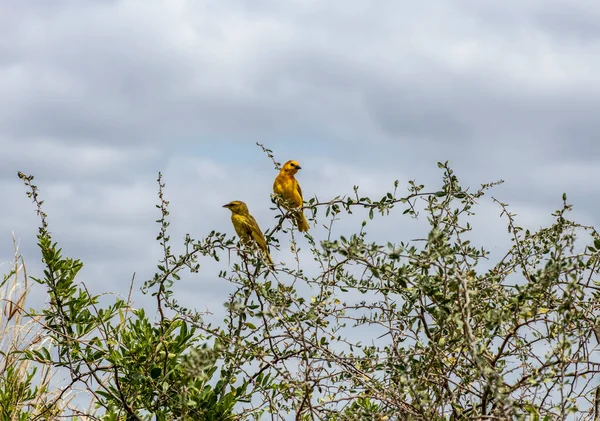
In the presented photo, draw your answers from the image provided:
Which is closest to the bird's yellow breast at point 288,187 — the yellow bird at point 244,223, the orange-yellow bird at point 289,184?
the orange-yellow bird at point 289,184

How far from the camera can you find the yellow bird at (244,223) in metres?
7.06

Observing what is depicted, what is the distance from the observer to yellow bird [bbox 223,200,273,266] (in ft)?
23.2

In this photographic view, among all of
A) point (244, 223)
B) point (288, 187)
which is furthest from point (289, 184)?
point (244, 223)

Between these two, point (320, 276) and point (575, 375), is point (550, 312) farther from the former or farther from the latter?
point (320, 276)

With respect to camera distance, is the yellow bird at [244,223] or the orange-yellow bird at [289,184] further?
the orange-yellow bird at [289,184]

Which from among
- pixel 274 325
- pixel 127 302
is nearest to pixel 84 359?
pixel 127 302

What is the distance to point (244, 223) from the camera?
23.6ft

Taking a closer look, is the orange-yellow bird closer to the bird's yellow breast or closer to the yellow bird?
the bird's yellow breast

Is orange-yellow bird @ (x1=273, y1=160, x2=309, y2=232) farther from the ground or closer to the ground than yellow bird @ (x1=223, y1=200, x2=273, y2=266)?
farther from the ground

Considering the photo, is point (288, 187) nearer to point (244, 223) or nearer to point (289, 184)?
point (289, 184)

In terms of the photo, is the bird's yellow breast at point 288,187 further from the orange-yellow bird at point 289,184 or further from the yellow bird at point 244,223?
the yellow bird at point 244,223

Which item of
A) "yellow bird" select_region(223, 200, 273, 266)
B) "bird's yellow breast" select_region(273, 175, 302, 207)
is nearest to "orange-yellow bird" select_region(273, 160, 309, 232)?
"bird's yellow breast" select_region(273, 175, 302, 207)

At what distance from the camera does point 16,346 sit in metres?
6.46

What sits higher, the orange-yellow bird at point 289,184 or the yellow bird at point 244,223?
the orange-yellow bird at point 289,184
